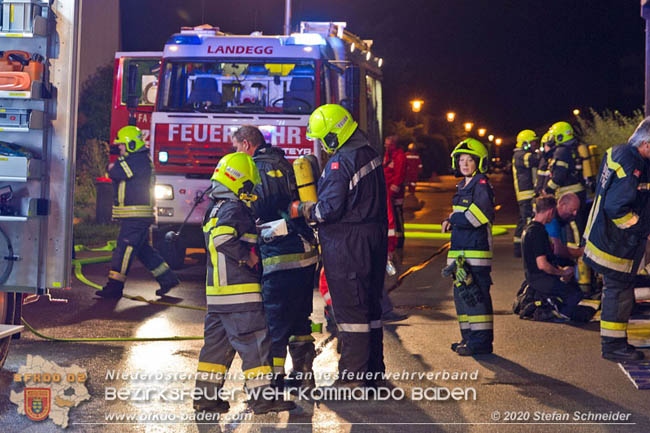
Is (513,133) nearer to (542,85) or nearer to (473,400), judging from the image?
(542,85)

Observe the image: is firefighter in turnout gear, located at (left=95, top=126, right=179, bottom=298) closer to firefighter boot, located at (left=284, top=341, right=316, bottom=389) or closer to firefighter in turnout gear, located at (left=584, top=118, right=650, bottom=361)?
firefighter boot, located at (left=284, top=341, right=316, bottom=389)

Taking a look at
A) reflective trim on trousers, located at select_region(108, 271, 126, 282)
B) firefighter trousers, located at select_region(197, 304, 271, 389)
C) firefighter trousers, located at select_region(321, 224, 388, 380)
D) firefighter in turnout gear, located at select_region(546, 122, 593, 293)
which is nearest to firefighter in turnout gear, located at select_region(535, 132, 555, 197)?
firefighter in turnout gear, located at select_region(546, 122, 593, 293)

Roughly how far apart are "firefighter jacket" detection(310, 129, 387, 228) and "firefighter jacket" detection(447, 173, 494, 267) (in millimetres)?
1361

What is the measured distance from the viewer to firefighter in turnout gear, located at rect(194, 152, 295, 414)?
17.5ft

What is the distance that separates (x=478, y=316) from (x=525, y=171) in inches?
271

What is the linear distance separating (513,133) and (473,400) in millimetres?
91677

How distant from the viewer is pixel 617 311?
689cm

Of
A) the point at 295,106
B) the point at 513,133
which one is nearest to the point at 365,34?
the point at 295,106

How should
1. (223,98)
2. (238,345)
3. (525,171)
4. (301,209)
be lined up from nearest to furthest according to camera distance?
(238,345) < (301,209) < (223,98) < (525,171)

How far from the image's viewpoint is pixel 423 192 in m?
33.2

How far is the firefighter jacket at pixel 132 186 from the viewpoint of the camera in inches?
389

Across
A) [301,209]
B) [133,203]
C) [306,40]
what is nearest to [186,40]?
[306,40]

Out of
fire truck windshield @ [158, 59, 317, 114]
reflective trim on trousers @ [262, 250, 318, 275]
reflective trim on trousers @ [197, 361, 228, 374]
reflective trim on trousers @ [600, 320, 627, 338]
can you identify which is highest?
fire truck windshield @ [158, 59, 317, 114]

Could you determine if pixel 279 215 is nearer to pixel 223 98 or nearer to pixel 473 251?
pixel 473 251
